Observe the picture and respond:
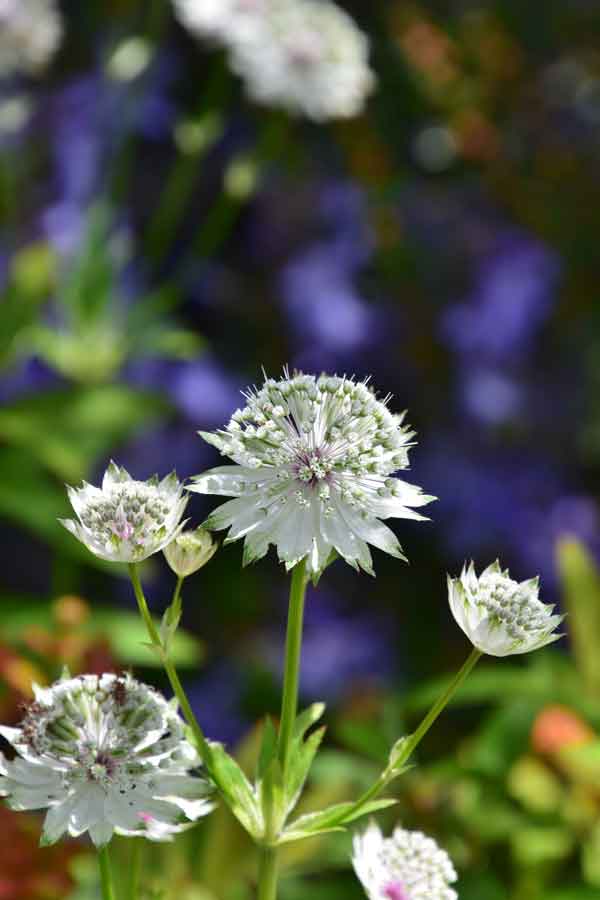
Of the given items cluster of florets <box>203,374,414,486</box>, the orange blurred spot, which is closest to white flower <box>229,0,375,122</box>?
the orange blurred spot

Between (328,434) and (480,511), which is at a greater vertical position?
(480,511)

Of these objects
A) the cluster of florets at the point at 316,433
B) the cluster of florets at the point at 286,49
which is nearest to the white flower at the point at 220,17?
the cluster of florets at the point at 286,49

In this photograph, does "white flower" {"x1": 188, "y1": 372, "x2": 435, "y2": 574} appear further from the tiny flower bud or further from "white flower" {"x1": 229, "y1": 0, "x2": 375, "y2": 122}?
"white flower" {"x1": 229, "y1": 0, "x2": 375, "y2": 122}

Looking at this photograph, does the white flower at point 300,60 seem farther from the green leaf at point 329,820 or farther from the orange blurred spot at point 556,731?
the green leaf at point 329,820

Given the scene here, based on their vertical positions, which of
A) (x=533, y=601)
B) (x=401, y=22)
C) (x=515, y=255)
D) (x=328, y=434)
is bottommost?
(x=533, y=601)

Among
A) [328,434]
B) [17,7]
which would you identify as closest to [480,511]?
[17,7]

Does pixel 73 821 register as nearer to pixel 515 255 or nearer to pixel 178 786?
pixel 178 786
